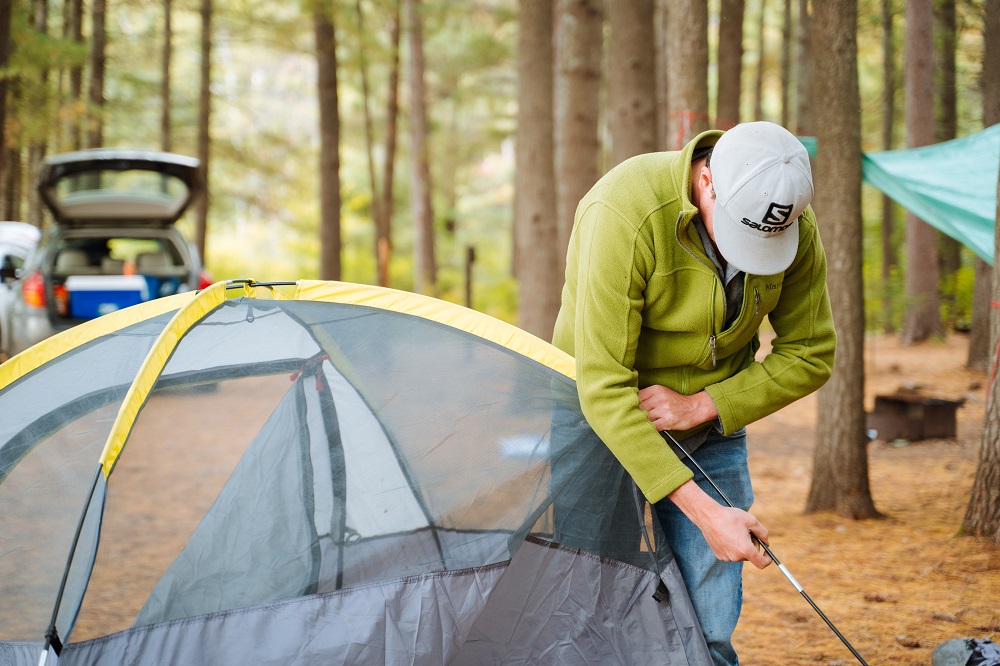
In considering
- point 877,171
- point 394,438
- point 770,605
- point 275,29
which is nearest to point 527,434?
point 394,438

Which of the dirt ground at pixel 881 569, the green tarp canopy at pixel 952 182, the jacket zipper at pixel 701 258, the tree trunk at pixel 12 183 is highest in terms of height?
the tree trunk at pixel 12 183

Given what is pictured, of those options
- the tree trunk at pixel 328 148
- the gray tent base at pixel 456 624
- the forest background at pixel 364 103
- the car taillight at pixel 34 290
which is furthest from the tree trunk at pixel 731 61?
the gray tent base at pixel 456 624

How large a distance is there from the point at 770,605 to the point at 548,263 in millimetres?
4505

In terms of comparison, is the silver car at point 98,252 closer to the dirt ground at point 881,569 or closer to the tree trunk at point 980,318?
the dirt ground at point 881,569

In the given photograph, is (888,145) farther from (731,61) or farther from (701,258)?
(701,258)

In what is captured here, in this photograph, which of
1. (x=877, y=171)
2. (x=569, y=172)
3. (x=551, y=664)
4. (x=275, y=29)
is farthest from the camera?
(x=275, y=29)

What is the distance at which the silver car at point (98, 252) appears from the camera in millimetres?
7473

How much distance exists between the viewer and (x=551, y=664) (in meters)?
2.45

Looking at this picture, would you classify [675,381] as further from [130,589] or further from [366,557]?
[130,589]

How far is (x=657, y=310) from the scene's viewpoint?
2.03 metres

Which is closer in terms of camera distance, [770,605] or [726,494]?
[726,494]

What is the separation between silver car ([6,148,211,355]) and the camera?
7.47 meters

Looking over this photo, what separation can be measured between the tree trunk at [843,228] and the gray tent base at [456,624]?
289 cm

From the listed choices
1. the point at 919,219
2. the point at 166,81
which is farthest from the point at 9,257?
the point at 919,219
